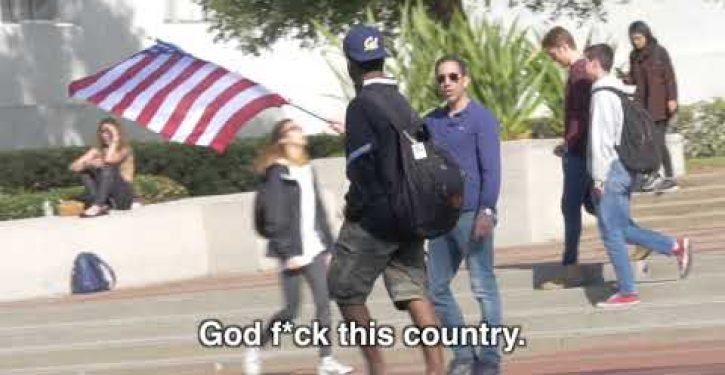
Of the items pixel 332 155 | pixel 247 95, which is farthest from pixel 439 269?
pixel 332 155

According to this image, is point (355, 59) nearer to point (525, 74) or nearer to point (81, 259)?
point (81, 259)

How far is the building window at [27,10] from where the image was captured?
26.3 meters

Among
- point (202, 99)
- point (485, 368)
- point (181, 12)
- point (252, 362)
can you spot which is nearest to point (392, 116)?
point (485, 368)

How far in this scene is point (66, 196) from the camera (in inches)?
760

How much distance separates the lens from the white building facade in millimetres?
26094

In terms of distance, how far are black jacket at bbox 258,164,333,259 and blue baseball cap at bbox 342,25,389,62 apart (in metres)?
2.17

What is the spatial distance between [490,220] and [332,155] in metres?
11.2

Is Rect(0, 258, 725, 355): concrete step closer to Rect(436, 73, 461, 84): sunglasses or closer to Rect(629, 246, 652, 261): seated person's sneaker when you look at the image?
Rect(629, 246, 652, 261): seated person's sneaker

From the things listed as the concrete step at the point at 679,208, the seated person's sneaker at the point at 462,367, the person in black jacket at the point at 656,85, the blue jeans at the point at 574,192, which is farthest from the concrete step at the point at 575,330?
the person in black jacket at the point at 656,85

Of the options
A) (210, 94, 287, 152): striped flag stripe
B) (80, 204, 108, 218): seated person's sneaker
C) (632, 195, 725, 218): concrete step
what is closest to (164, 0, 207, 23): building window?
(80, 204, 108, 218): seated person's sneaker

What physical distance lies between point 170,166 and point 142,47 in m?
4.99

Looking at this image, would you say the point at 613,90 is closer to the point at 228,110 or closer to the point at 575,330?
the point at 575,330

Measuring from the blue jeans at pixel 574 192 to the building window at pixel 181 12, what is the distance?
15.4 m

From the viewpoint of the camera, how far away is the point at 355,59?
9.63m
